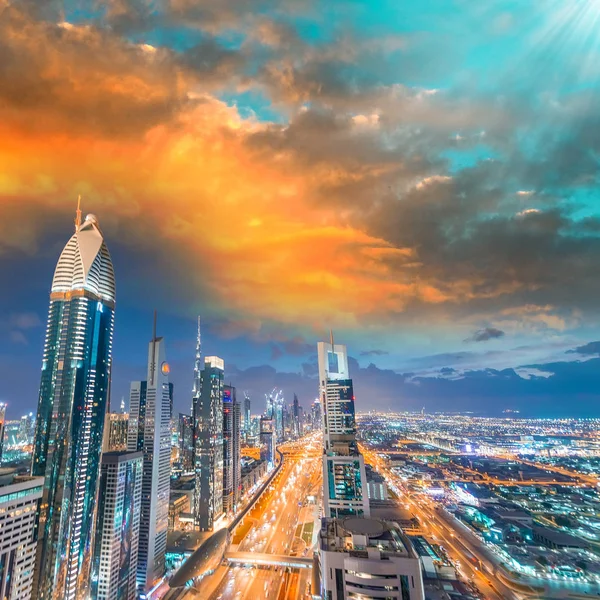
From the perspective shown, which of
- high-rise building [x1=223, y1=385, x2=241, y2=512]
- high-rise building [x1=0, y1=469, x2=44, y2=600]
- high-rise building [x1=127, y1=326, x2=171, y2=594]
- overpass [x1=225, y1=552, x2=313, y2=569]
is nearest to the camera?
high-rise building [x1=0, y1=469, x2=44, y2=600]

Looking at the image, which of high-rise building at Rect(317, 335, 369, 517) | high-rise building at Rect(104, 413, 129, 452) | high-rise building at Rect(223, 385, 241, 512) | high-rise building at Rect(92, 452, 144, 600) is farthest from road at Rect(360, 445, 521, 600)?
high-rise building at Rect(104, 413, 129, 452)

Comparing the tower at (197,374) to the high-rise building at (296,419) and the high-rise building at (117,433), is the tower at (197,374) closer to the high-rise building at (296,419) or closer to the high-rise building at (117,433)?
the high-rise building at (117,433)

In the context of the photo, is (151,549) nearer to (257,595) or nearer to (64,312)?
(257,595)

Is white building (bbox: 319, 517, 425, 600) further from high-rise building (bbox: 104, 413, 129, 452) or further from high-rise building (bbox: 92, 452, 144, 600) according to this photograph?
high-rise building (bbox: 104, 413, 129, 452)

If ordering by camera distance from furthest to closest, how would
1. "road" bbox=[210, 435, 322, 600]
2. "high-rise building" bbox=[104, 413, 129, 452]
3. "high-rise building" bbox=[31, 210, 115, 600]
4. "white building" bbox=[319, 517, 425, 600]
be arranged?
"high-rise building" bbox=[104, 413, 129, 452], "road" bbox=[210, 435, 322, 600], "high-rise building" bbox=[31, 210, 115, 600], "white building" bbox=[319, 517, 425, 600]

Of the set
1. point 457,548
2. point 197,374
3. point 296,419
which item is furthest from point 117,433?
point 296,419

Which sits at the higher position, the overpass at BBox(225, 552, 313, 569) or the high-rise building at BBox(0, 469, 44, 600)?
the high-rise building at BBox(0, 469, 44, 600)

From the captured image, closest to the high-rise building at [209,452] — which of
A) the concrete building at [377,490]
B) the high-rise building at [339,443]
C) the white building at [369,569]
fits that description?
the high-rise building at [339,443]

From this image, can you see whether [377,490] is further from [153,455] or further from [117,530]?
[117,530]
